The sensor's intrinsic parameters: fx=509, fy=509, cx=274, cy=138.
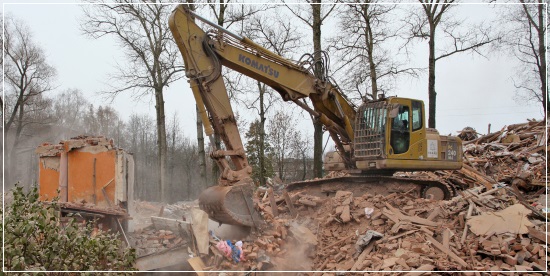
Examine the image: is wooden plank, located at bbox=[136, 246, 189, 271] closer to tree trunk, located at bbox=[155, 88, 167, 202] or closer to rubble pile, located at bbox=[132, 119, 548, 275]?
rubble pile, located at bbox=[132, 119, 548, 275]

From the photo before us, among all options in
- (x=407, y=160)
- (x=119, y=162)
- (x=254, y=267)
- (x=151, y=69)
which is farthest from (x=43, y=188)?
(x=151, y=69)

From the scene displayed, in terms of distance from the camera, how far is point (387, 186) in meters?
11.8

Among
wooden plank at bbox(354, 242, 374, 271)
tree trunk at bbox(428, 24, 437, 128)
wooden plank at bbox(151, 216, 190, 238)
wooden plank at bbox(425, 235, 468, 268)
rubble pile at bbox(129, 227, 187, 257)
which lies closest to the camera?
wooden plank at bbox(425, 235, 468, 268)

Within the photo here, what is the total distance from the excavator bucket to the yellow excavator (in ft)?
0.06

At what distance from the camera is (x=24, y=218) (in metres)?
4.16

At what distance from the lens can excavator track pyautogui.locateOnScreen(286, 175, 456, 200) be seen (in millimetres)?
11773

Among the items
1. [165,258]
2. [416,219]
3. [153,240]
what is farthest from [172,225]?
[416,219]

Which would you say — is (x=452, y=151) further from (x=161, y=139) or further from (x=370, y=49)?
(x=161, y=139)

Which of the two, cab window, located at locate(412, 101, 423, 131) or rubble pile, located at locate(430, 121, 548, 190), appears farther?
rubble pile, located at locate(430, 121, 548, 190)

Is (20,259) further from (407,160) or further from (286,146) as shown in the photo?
(286,146)

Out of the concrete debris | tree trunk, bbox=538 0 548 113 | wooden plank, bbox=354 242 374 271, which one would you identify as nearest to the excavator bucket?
wooden plank, bbox=354 242 374 271

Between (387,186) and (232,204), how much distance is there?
426 centimetres

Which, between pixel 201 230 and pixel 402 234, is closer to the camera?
pixel 402 234

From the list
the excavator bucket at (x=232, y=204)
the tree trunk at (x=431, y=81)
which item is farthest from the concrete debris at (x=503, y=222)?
the tree trunk at (x=431, y=81)
